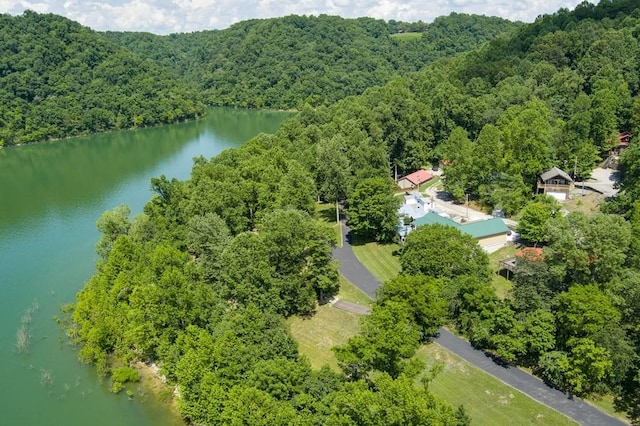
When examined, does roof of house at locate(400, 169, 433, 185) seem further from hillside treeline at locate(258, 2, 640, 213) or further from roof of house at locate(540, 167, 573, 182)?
roof of house at locate(540, 167, 573, 182)

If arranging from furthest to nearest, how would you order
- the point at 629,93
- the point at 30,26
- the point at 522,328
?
1. the point at 30,26
2. the point at 629,93
3. the point at 522,328

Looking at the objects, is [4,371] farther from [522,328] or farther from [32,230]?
[522,328]

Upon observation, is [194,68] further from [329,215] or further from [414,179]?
[329,215]

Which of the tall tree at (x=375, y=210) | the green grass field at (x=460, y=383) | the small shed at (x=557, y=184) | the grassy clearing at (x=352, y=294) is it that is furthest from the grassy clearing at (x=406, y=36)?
the green grass field at (x=460, y=383)

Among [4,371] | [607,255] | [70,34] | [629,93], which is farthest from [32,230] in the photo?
[70,34]

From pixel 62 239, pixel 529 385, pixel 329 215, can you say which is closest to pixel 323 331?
pixel 529 385
